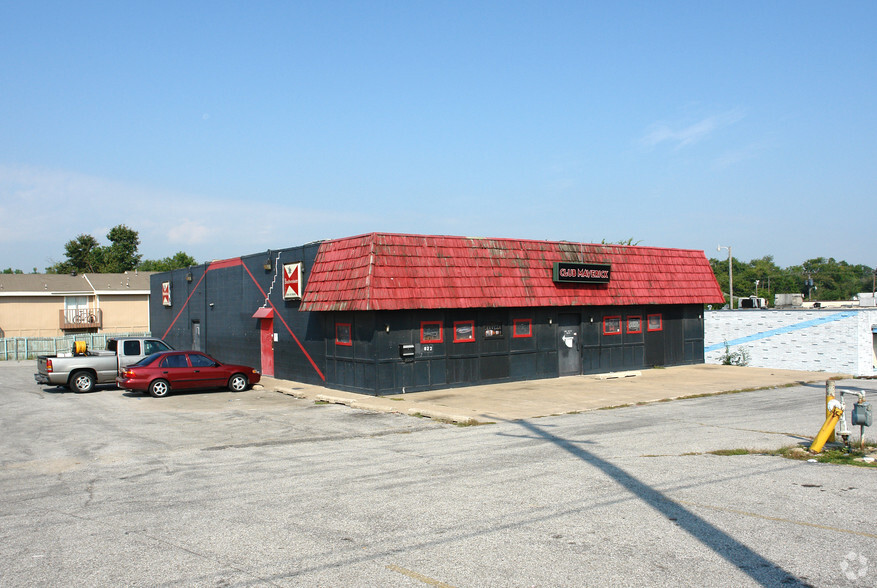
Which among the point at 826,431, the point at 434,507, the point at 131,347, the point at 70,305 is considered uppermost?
the point at 70,305

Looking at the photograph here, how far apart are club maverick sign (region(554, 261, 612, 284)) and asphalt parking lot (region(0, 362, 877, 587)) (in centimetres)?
1001

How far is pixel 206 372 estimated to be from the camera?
22.4 m

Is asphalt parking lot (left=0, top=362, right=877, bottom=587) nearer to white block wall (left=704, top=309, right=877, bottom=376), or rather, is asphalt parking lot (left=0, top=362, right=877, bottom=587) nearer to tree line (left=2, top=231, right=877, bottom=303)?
white block wall (left=704, top=309, right=877, bottom=376)

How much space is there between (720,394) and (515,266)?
766cm

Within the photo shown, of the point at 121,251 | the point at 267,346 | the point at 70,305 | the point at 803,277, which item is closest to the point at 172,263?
the point at 121,251

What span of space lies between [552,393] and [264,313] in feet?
38.5

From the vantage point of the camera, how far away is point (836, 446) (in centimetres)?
1140

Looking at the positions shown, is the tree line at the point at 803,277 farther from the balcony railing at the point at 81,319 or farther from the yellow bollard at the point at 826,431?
the yellow bollard at the point at 826,431

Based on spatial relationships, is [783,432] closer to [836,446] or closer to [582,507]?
[836,446]

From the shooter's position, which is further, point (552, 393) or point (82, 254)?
point (82, 254)

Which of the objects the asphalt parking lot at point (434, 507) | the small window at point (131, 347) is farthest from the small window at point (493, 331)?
the small window at point (131, 347)

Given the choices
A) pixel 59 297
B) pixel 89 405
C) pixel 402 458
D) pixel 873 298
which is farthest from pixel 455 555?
pixel 59 297

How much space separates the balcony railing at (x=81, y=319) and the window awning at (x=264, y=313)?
29.1 m

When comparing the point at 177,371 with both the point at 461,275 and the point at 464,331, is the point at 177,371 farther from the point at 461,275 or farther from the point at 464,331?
the point at 461,275
